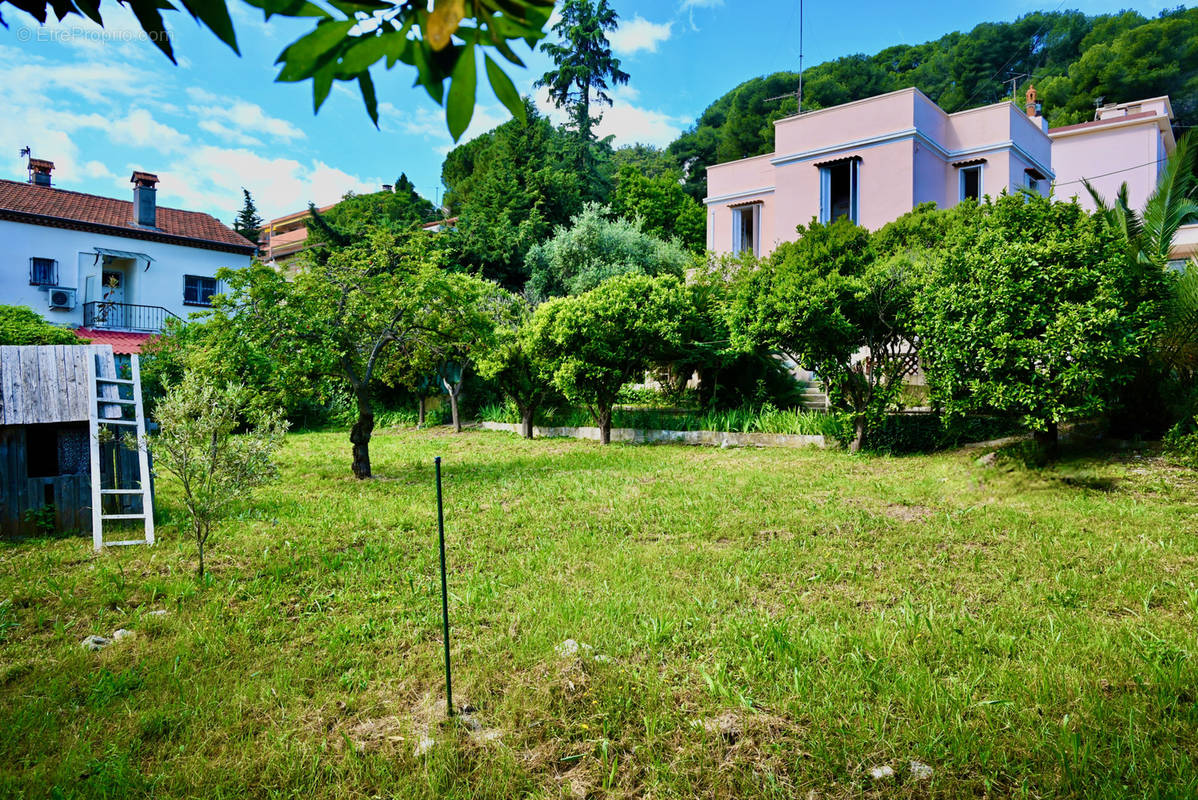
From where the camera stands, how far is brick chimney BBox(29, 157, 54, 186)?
2228 centimetres

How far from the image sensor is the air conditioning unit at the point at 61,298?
20188 mm

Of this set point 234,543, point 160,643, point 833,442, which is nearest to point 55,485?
point 234,543

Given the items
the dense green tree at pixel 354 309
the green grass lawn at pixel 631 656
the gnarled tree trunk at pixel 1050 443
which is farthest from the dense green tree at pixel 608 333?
the green grass lawn at pixel 631 656

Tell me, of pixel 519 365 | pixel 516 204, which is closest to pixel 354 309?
pixel 519 365

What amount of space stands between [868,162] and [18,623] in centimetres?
1941

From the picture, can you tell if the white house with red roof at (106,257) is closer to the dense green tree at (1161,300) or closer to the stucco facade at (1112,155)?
the dense green tree at (1161,300)

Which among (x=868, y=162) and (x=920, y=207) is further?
(x=868, y=162)

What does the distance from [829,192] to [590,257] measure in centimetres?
812

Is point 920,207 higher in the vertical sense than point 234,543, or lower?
higher

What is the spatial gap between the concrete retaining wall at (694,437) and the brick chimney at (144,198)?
61.7 feet

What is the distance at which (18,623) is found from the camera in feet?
13.3

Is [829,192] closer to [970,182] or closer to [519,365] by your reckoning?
[970,182]

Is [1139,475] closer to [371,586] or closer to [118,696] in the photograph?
[371,586]

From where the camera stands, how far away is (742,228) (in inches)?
837
